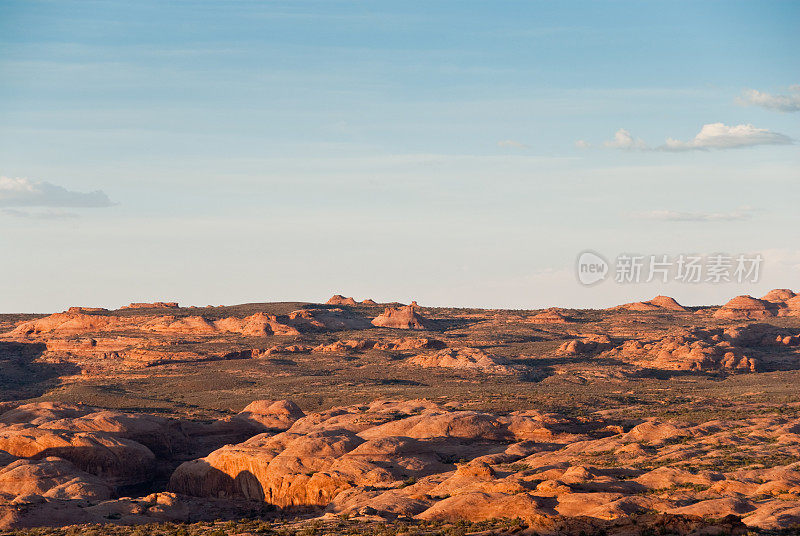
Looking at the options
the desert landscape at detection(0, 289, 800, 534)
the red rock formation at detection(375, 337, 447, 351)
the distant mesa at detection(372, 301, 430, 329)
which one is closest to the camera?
the desert landscape at detection(0, 289, 800, 534)

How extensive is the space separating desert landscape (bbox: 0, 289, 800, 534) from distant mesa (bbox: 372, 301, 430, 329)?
15.8 meters

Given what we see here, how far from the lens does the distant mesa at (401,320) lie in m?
186

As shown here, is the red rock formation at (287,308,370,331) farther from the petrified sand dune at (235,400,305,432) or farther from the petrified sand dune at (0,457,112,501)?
the petrified sand dune at (0,457,112,501)

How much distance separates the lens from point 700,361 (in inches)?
5448

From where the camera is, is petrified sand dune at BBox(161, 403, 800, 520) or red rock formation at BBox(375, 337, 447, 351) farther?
red rock formation at BBox(375, 337, 447, 351)

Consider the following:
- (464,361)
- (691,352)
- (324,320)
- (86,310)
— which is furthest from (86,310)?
(691,352)

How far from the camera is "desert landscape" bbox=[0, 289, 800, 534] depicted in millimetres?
49656

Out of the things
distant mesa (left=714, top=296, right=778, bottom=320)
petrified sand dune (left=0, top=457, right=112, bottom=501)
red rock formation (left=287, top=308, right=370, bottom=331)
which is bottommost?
petrified sand dune (left=0, top=457, right=112, bottom=501)

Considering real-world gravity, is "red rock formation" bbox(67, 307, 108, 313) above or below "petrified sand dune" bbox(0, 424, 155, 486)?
above

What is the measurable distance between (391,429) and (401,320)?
364ft

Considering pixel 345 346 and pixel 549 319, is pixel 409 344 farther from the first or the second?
pixel 549 319

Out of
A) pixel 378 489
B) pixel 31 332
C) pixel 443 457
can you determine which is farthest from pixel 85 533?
pixel 31 332

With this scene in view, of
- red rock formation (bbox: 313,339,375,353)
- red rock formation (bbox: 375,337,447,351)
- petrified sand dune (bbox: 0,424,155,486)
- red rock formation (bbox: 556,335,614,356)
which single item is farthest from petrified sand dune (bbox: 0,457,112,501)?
red rock formation (bbox: 556,335,614,356)

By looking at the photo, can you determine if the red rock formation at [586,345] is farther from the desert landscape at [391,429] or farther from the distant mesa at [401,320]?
the distant mesa at [401,320]
